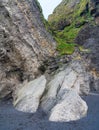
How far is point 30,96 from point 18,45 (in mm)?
15355

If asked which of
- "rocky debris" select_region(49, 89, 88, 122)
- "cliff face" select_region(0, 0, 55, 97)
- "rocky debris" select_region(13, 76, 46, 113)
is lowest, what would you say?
"rocky debris" select_region(49, 89, 88, 122)

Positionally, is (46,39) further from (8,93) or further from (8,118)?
(8,118)

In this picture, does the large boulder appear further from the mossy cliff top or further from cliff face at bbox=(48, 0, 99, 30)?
cliff face at bbox=(48, 0, 99, 30)

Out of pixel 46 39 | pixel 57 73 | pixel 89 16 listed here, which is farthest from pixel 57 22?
pixel 57 73

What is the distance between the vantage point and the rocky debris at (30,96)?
46.1 meters

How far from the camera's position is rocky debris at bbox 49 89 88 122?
3909 cm

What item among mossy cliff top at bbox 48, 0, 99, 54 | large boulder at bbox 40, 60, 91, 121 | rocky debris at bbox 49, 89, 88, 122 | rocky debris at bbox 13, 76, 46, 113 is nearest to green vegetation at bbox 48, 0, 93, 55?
mossy cliff top at bbox 48, 0, 99, 54

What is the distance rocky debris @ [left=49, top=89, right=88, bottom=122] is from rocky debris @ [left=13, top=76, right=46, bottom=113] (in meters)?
5.13

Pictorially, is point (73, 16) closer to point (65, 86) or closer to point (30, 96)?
point (65, 86)

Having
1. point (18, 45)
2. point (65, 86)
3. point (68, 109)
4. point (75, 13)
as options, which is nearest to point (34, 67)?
point (18, 45)

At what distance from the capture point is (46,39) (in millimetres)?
67250

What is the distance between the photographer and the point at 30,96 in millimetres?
48562

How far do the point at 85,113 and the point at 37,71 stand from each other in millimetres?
21867

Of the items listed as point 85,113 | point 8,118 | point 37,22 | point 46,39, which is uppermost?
point 37,22
